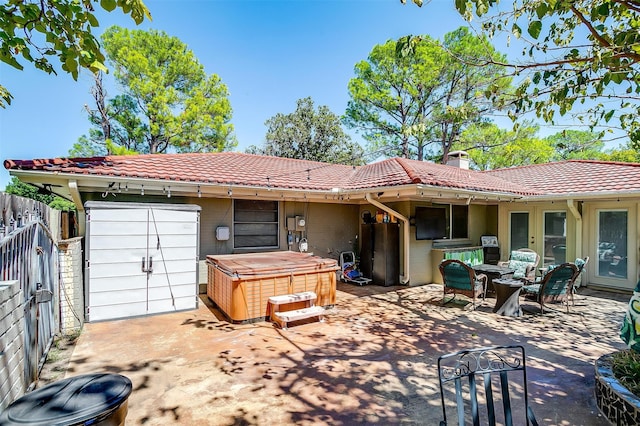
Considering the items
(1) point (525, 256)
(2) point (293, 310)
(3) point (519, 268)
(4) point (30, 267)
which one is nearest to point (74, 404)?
(4) point (30, 267)

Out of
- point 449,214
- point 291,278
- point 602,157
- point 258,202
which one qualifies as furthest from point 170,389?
point 602,157

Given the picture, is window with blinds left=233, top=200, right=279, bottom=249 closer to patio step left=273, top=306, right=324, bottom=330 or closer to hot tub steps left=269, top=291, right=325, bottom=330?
hot tub steps left=269, top=291, right=325, bottom=330

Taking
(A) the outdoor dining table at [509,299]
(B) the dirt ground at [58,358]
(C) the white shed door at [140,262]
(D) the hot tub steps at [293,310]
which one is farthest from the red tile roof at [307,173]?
(D) the hot tub steps at [293,310]

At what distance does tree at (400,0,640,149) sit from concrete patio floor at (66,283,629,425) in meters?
3.30

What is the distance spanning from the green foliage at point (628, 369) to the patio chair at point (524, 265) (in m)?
4.25

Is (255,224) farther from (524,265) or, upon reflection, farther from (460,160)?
(460,160)

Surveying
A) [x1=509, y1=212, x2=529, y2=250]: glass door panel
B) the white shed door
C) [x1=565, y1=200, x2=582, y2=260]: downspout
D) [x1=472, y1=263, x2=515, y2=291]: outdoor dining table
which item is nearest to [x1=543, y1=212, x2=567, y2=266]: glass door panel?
[x1=565, y1=200, x2=582, y2=260]: downspout

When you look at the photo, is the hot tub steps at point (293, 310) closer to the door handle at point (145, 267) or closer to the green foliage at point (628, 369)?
the door handle at point (145, 267)

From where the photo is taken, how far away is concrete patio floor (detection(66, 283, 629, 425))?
319cm

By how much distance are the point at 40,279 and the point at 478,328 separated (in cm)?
677

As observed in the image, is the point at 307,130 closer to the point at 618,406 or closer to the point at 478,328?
the point at 478,328

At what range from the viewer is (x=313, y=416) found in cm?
312

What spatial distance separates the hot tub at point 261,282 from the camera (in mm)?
5816

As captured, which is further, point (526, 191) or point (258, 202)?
point (526, 191)
